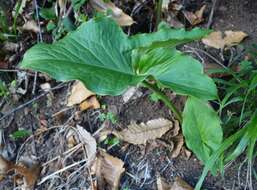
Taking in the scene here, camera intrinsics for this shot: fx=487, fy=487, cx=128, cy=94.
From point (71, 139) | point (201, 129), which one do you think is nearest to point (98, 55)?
point (201, 129)

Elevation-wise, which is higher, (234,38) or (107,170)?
(234,38)

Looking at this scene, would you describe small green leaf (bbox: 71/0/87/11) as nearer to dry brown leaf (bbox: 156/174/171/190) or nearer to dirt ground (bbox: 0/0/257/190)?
dirt ground (bbox: 0/0/257/190)

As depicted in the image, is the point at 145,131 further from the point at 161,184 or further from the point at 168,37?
the point at 168,37

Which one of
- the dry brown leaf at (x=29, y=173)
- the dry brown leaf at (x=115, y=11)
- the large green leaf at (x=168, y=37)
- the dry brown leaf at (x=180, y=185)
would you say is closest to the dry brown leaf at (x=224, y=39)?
the dry brown leaf at (x=115, y=11)

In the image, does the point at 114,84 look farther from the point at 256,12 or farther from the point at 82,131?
the point at 256,12

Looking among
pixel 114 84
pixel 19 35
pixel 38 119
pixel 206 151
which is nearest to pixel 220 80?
pixel 206 151

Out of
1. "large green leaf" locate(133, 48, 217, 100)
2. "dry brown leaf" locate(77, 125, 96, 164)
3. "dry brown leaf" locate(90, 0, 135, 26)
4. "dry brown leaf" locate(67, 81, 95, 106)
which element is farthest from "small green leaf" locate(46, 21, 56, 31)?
"large green leaf" locate(133, 48, 217, 100)

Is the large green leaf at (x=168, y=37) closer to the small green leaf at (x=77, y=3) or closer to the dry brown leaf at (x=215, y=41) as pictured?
the dry brown leaf at (x=215, y=41)
